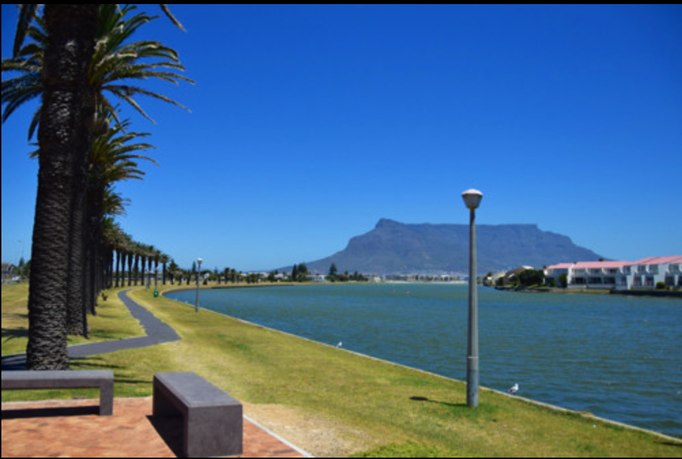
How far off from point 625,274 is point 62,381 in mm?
153537

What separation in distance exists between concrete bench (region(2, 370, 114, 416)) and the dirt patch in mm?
2384

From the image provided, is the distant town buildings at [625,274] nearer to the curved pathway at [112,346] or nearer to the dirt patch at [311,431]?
the curved pathway at [112,346]

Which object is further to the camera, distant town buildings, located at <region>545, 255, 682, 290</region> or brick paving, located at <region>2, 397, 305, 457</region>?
distant town buildings, located at <region>545, 255, 682, 290</region>

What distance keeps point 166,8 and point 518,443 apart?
1403 centimetres

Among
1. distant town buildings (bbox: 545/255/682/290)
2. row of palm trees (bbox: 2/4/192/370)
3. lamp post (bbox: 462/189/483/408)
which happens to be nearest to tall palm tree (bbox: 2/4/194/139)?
row of palm trees (bbox: 2/4/192/370)

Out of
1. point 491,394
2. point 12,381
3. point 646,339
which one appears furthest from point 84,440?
point 646,339

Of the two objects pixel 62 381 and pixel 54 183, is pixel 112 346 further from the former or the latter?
pixel 62 381

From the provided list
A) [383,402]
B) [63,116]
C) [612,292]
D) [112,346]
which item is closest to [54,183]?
[63,116]

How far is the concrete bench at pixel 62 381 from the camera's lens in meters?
A: 8.20

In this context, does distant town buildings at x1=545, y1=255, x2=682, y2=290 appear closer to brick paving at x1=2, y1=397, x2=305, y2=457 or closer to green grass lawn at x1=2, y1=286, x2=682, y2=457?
green grass lawn at x1=2, y1=286, x2=682, y2=457

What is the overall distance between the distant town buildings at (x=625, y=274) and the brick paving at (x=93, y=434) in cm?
13722

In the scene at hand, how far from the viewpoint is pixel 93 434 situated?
25.5 ft

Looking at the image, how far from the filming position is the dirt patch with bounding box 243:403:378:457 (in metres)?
7.80

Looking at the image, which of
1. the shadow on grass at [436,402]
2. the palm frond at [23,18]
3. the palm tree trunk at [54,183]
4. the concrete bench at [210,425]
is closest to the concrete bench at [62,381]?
the concrete bench at [210,425]
